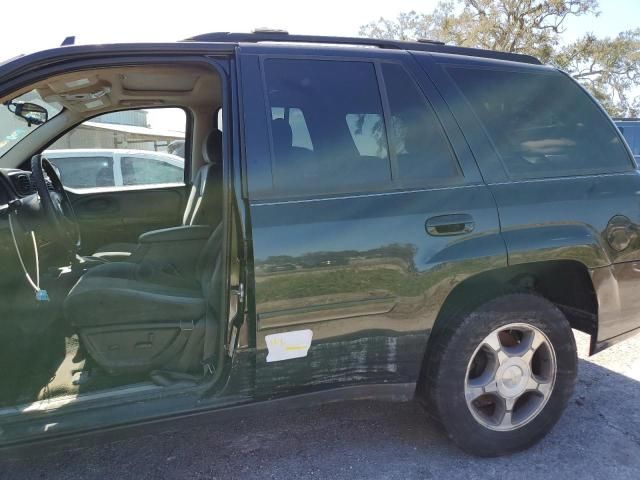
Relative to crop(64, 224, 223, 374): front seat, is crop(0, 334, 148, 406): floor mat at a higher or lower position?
lower

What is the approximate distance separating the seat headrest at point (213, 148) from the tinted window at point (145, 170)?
1.82 m

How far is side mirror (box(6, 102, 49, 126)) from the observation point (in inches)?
109

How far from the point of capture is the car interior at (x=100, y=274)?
2297 millimetres

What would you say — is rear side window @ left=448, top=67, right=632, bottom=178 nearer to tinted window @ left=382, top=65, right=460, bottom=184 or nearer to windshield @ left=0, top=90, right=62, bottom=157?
tinted window @ left=382, top=65, right=460, bottom=184

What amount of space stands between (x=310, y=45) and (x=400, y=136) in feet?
1.84

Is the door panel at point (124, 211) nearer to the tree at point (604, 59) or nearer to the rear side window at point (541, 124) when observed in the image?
the rear side window at point (541, 124)

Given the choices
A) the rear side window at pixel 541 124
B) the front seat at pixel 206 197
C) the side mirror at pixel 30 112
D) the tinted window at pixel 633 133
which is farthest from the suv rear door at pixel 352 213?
the tinted window at pixel 633 133

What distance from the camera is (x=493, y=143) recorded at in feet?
7.74

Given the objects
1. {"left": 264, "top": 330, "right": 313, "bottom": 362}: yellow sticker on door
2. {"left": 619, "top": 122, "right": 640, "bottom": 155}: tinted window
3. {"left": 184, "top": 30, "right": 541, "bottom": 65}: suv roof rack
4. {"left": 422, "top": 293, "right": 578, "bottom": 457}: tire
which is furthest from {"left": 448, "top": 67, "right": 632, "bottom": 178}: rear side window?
{"left": 619, "top": 122, "right": 640, "bottom": 155}: tinted window

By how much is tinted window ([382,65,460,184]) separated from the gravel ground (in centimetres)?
130

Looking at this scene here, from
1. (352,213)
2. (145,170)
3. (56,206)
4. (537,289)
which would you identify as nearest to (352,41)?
(352,213)

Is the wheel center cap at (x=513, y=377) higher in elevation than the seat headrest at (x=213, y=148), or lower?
lower

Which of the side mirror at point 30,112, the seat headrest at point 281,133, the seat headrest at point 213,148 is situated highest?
the side mirror at point 30,112

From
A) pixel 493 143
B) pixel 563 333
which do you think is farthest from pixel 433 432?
pixel 493 143
